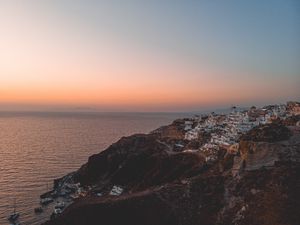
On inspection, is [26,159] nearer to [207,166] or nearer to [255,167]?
[207,166]

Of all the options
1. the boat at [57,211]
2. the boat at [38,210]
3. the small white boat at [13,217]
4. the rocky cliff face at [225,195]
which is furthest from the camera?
the boat at [38,210]

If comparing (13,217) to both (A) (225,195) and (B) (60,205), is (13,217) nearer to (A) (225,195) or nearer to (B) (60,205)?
(B) (60,205)

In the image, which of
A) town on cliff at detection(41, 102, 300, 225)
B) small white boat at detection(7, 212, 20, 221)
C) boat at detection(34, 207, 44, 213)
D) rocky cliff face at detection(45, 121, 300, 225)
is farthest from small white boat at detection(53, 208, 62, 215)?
small white boat at detection(7, 212, 20, 221)

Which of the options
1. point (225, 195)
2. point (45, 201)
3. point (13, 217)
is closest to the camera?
point (225, 195)

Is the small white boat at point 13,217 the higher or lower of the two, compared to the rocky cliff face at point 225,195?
lower

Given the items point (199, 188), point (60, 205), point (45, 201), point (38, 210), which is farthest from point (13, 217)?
point (199, 188)

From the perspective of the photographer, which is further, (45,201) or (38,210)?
(45,201)

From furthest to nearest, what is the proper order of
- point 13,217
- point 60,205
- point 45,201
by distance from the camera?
point 45,201, point 60,205, point 13,217

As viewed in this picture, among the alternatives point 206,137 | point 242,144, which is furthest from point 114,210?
point 206,137

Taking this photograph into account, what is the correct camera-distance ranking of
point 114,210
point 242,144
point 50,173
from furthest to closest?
1. point 50,173
2. point 242,144
3. point 114,210

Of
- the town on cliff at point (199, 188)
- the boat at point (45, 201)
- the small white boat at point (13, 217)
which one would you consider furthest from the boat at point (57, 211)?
the boat at point (45, 201)

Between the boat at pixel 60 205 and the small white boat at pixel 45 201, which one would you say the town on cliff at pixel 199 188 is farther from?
the boat at pixel 60 205
